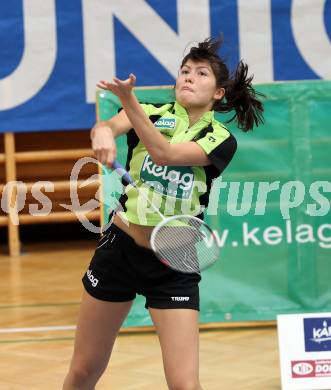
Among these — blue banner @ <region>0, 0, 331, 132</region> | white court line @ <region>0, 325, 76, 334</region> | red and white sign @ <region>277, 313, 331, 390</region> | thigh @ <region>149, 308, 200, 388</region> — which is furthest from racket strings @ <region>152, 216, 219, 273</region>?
blue banner @ <region>0, 0, 331, 132</region>

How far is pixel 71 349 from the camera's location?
19.7 feet

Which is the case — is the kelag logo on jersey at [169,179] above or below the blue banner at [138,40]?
below

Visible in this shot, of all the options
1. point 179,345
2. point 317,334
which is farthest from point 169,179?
point 317,334

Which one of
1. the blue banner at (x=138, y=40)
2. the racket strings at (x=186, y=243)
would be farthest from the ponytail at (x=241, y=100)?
the blue banner at (x=138, y=40)

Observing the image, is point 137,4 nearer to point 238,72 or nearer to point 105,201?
point 105,201

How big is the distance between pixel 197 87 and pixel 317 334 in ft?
5.93

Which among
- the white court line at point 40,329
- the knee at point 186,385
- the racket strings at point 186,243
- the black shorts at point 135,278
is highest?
the racket strings at point 186,243

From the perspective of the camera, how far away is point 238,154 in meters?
6.23

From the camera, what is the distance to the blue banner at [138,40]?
341 inches

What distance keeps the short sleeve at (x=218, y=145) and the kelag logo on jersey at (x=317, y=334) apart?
1562 mm

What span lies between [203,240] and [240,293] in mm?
2475

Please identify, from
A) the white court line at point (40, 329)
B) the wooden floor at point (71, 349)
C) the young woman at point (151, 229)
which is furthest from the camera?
the white court line at point (40, 329)

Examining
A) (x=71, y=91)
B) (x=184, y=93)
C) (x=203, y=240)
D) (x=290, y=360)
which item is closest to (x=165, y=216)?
(x=203, y=240)

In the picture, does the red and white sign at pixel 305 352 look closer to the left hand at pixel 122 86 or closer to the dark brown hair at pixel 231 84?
the dark brown hair at pixel 231 84
